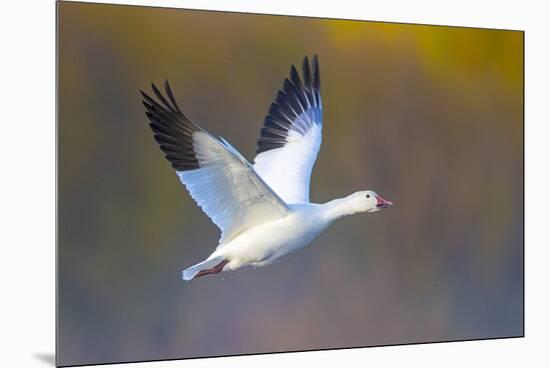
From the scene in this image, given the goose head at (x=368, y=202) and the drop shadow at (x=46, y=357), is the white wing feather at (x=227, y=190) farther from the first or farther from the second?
the drop shadow at (x=46, y=357)

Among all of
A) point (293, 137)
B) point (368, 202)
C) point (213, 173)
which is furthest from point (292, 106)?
point (213, 173)

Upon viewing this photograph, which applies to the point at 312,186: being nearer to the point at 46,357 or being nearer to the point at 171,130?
the point at 171,130

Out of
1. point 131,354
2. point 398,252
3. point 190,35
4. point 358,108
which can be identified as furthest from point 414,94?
point 131,354

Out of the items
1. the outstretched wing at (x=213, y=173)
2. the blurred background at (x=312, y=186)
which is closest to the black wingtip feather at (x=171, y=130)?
the outstretched wing at (x=213, y=173)

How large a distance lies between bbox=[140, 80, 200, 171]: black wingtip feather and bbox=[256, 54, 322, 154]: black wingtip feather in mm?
692

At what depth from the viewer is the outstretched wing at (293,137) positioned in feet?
19.5

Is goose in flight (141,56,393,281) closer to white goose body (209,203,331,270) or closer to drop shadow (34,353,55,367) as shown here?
A: white goose body (209,203,331,270)

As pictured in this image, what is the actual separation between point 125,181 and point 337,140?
1.22m

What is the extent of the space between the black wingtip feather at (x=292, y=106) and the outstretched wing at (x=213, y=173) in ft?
1.32

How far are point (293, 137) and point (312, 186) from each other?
0.95 feet

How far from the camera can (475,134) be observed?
6492 mm

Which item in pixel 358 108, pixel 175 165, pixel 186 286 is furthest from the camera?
pixel 358 108

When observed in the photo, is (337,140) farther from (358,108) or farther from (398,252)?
(398,252)

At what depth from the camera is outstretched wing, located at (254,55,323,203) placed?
595cm
